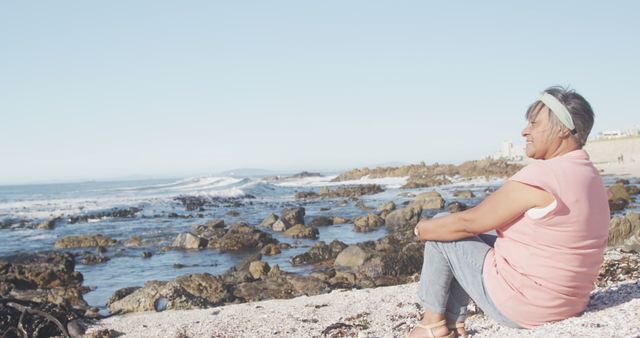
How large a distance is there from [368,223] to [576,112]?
47.5ft

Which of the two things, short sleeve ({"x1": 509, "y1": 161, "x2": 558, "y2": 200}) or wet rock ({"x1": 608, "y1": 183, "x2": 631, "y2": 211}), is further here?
wet rock ({"x1": 608, "y1": 183, "x2": 631, "y2": 211})

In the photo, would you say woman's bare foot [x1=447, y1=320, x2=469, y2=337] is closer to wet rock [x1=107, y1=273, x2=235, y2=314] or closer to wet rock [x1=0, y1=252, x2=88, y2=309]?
wet rock [x1=107, y1=273, x2=235, y2=314]

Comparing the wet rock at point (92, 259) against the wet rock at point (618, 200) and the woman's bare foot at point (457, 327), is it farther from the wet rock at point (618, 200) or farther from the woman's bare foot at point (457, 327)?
the wet rock at point (618, 200)

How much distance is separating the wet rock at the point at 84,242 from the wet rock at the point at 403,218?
8.69m

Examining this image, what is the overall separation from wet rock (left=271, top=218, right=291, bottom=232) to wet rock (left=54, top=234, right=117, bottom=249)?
511 centimetres

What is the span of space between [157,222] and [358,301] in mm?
17455

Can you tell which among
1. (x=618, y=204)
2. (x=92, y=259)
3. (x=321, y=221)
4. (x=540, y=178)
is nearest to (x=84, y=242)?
(x=92, y=259)

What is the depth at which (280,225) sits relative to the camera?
692 inches

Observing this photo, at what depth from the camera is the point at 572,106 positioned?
2.83 m

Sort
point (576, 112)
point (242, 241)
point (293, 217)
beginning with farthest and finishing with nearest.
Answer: point (293, 217) < point (242, 241) < point (576, 112)

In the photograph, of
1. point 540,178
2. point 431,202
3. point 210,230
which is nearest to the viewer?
point 540,178

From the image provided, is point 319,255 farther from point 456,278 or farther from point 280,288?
point 456,278

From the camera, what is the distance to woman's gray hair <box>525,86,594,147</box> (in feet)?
9.31

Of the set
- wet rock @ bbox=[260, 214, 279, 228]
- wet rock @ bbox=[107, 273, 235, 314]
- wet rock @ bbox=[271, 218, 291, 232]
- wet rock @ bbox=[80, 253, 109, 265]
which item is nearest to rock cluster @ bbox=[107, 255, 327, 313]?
wet rock @ bbox=[107, 273, 235, 314]
